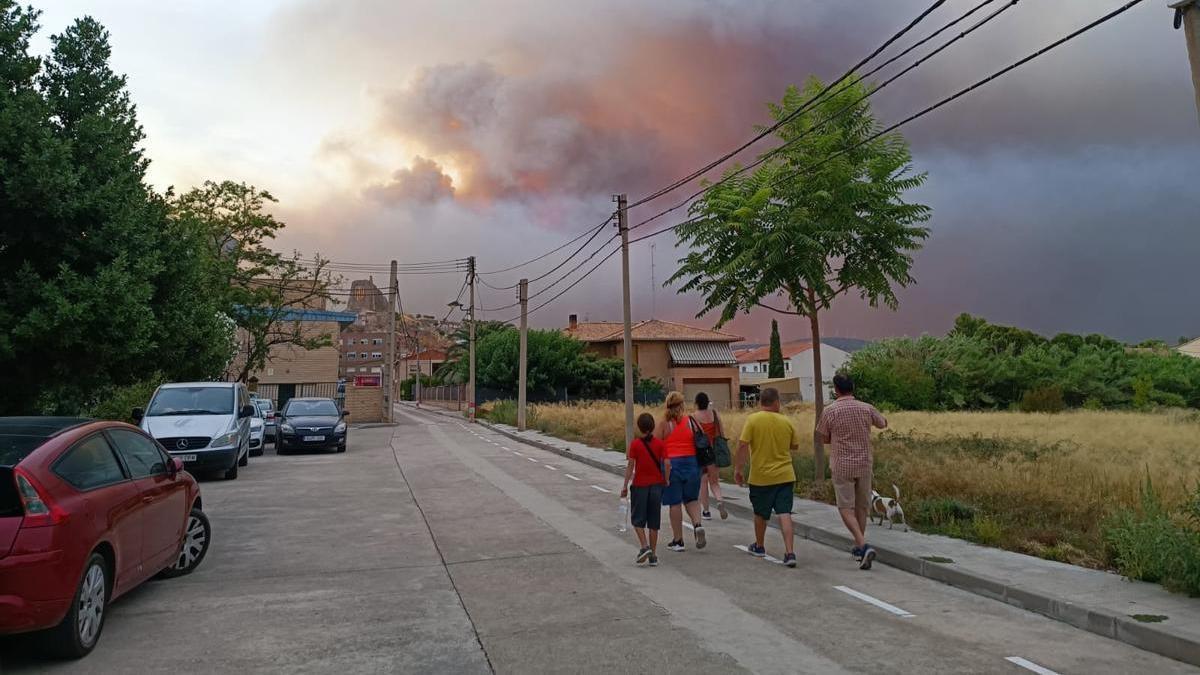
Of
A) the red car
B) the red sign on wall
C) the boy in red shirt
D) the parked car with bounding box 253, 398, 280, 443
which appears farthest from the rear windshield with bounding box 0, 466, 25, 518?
the red sign on wall

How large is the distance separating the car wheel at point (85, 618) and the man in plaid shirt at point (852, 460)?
252 inches

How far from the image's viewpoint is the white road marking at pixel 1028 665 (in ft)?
15.8

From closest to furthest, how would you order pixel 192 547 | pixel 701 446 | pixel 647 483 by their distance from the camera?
pixel 192 547, pixel 647 483, pixel 701 446

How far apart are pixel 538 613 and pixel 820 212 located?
8340 mm

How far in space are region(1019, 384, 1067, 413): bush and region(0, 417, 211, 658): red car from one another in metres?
40.3

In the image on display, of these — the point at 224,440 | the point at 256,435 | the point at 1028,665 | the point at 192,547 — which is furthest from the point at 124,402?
the point at 1028,665

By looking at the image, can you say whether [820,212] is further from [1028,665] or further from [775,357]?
[775,357]

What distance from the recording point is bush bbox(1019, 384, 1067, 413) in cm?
3772

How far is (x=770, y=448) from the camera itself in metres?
7.98

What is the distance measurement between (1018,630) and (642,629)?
9.45 ft

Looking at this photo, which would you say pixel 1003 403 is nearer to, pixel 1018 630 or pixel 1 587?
pixel 1018 630

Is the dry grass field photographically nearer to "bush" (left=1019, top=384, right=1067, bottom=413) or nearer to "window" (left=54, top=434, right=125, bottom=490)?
"window" (left=54, top=434, right=125, bottom=490)

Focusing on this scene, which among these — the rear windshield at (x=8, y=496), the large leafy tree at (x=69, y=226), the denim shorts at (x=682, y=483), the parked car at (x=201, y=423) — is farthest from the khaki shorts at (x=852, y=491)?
the parked car at (x=201, y=423)

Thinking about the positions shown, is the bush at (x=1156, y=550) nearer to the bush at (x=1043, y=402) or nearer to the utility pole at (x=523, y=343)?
the utility pole at (x=523, y=343)
